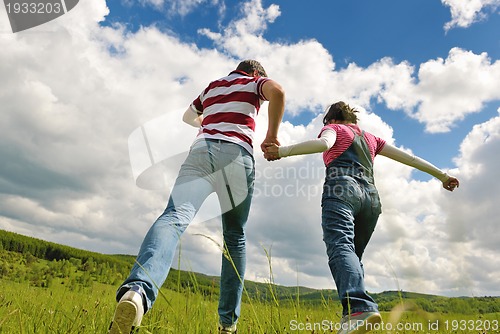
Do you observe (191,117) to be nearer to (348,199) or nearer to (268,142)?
(268,142)

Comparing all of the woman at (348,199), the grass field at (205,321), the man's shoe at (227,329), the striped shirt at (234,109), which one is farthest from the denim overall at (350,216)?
the man's shoe at (227,329)

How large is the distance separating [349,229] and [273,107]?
3.84 ft

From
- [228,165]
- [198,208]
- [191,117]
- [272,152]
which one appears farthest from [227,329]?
[191,117]

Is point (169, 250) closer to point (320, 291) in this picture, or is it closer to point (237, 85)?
point (320, 291)

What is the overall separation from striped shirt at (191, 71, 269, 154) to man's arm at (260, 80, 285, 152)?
0.10 meters

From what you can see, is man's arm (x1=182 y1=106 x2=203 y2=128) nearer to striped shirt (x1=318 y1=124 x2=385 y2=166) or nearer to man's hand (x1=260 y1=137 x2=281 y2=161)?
man's hand (x1=260 y1=137 x2=281 y2=161)

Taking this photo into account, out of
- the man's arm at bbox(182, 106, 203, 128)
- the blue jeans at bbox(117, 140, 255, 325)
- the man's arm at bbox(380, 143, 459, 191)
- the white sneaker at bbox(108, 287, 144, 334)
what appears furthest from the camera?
the man's arm at bbox(182, 106, 203, 128)

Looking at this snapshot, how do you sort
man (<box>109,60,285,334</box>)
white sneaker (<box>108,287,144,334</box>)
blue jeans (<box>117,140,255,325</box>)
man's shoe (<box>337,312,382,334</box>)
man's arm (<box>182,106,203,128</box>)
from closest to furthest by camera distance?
white sneaker (<box>108,287,144,334</box>), blue jeans (<box>117,140,255,325</box>), man's shoe (<box>337,312,382,334</box>), man (<box>109,60,285,334</box>), man's arm (<box>182,106,203,128</box>)

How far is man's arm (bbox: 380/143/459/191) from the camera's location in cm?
395

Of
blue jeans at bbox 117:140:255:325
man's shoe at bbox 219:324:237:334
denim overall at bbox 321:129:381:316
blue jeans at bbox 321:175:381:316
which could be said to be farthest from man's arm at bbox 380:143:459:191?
man's shoe at bbox 219:324:237:334

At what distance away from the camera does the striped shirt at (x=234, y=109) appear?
3.14 metres

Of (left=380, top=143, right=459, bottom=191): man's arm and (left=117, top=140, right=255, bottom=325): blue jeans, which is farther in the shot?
(left=380, top=143, right=459, bottom=191): man's arm

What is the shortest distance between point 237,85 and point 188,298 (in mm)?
1940

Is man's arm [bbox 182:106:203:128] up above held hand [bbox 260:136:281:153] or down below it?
above
